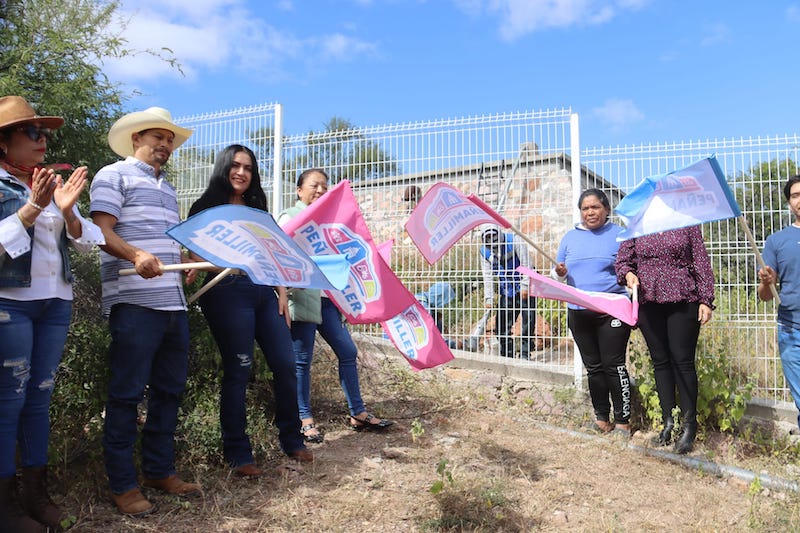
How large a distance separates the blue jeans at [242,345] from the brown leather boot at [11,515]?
123 centimetres

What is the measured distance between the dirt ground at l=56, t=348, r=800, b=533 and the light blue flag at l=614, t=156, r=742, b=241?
5.42 feet

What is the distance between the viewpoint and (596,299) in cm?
520

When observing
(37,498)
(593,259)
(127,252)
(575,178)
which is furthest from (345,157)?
(37,498)

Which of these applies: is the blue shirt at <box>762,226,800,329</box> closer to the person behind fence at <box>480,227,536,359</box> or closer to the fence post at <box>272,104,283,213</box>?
the person behind fence at <box>480,227,536,359</box>

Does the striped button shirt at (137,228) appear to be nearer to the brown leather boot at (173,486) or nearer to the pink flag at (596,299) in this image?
the brown leather boot at (173,486)

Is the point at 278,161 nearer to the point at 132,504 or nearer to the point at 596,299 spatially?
the point at 596,299

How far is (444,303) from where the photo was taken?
696 cm

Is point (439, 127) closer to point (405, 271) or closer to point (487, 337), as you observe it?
point (405, 271)

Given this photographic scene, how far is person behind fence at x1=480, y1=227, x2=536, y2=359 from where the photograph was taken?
673 cm

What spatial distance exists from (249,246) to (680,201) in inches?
115

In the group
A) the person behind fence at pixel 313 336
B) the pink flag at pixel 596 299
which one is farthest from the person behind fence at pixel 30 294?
the pink flag at pixel 596 299

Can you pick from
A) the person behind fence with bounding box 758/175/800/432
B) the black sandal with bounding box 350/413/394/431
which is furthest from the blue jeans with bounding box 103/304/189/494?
the person behind fence with bounding box 758/175/800/432

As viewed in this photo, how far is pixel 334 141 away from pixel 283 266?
392cm

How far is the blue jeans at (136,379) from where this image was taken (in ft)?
11.2
